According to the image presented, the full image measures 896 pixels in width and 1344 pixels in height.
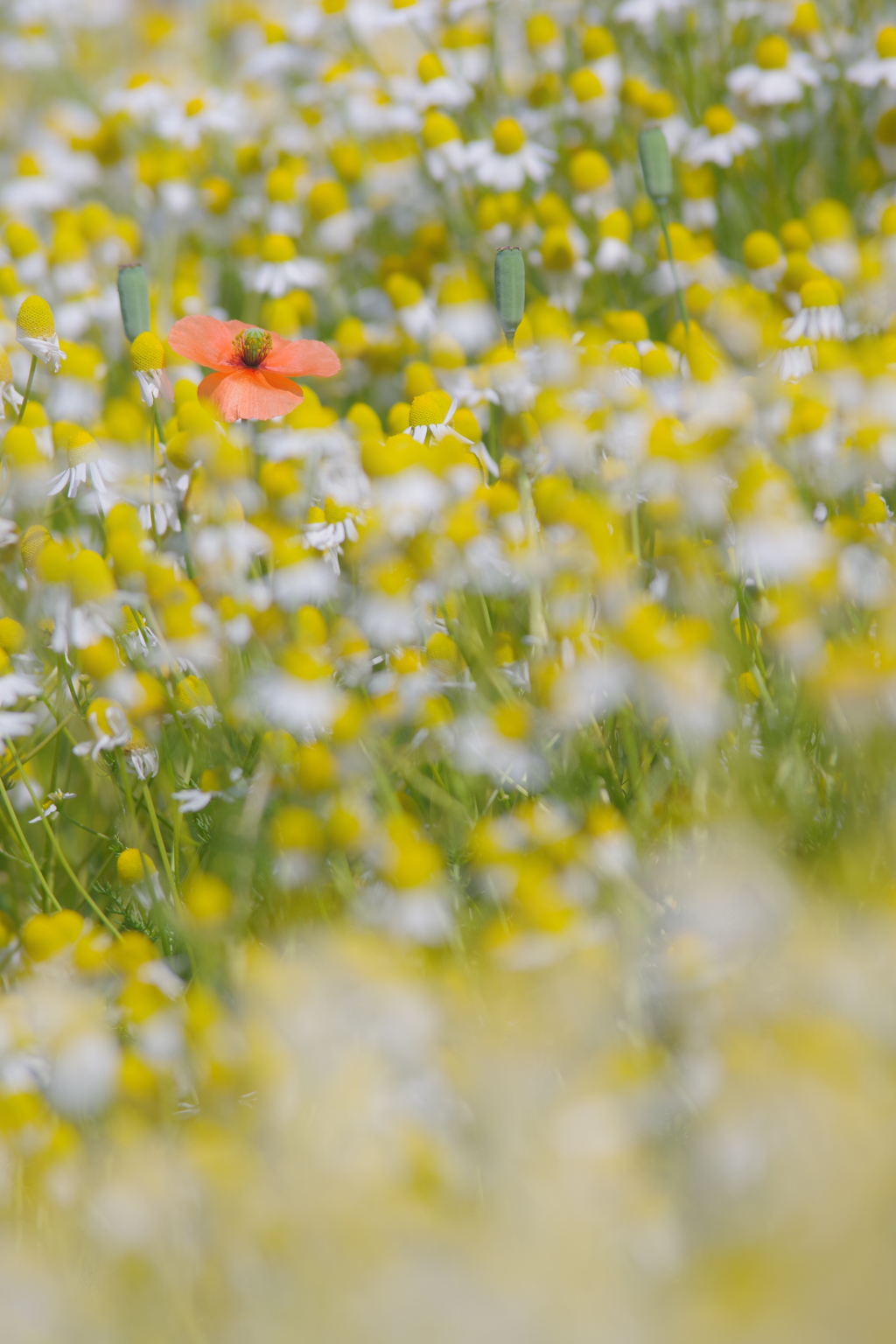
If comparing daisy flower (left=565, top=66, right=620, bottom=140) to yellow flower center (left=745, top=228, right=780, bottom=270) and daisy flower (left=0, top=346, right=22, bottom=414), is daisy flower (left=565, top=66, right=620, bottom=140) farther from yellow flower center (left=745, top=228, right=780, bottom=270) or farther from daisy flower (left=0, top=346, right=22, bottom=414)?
daisy flower (left=0, top=346, right=22, bottom=414)

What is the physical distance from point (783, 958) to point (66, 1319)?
587 millimetres

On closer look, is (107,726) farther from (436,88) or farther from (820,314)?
(436,88)

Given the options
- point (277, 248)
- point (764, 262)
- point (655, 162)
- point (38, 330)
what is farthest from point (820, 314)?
point (38, 330)

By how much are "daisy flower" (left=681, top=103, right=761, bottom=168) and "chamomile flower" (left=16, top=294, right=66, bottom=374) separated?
1422mm

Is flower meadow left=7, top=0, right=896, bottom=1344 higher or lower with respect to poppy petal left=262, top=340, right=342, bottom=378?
lower

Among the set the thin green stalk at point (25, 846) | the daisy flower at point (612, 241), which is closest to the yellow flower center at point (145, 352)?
the thin green stalk at point (25, 846)

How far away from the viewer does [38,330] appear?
1587 millimetres

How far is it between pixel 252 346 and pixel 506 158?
101 centimetres

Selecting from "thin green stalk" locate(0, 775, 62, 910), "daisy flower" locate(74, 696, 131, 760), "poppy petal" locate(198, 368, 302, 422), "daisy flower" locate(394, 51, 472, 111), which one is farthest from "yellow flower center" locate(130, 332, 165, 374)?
"daisy flower" locate(394, 51, 472, 111)

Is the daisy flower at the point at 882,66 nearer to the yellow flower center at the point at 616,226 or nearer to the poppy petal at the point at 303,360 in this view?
the yellow flower center at the point at 616,226

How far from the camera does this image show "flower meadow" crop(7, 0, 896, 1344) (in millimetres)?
812

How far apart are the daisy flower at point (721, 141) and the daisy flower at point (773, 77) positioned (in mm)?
56

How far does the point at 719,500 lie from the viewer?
4.94ft

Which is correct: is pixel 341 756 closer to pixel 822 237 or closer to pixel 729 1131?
pixel 729 1131
